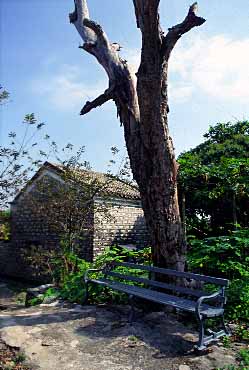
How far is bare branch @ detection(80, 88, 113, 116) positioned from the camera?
6359mm

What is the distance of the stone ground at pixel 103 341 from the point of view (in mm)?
3654

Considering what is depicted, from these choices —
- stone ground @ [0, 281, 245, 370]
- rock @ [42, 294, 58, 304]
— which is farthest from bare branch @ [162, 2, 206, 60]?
rock @ [42, 294, 58, 304]

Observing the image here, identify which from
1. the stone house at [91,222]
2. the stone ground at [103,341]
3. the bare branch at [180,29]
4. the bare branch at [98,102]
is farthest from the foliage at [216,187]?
the stone ground at [103,341]

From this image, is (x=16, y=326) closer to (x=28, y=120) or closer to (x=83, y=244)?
(x=28, y=120)

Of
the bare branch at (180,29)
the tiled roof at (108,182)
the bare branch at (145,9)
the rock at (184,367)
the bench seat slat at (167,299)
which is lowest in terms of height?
the rock at (184,367)

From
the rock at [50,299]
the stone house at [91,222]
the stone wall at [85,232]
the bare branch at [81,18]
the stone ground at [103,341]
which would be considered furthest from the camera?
the stone wall at [85,232]

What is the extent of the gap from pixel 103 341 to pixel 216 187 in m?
5.35

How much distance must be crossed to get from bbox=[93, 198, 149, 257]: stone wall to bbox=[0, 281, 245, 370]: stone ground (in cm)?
720

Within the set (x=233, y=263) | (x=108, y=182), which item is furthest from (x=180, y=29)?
(x=108, y=182)

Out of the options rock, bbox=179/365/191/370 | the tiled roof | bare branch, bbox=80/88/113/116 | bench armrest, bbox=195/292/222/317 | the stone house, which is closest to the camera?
rock, bbox=179/365/191/370

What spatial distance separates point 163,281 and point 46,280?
10.2 m

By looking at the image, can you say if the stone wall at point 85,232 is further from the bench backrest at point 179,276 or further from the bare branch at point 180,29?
the bare branch at point 180,29

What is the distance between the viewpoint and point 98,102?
665cm

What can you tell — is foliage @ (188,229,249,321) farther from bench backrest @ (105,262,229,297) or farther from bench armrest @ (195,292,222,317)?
bench armrest @ (195,292,222,317)
